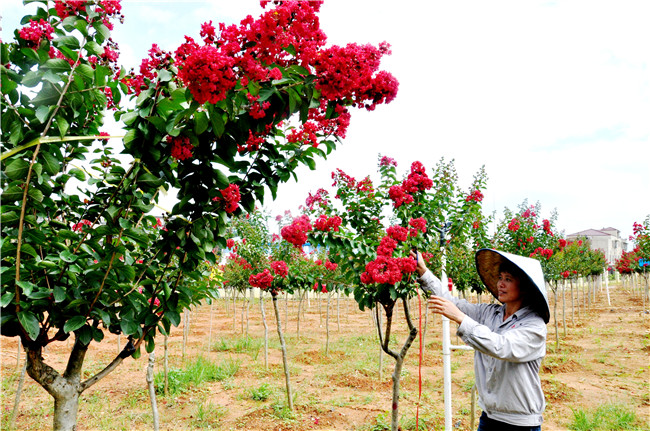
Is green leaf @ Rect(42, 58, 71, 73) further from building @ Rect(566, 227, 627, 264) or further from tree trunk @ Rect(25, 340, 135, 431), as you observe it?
building @ Rect(566, 227, 627, 264)

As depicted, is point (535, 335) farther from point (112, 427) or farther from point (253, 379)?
point (253, 379)

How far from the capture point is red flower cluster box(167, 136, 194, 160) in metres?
1.56

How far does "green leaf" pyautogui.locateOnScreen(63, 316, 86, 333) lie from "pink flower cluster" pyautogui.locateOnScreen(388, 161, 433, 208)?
9.47 ft

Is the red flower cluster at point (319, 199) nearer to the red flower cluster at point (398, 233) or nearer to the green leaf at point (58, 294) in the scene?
the red flower cluster at point (398, 233)

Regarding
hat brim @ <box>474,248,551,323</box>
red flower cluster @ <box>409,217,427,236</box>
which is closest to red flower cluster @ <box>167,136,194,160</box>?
hat brim @ <box>474,248,551,323</box>

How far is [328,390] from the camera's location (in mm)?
6316

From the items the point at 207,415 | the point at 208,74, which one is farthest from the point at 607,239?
the point at 208,74

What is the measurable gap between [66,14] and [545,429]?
5.80 meters

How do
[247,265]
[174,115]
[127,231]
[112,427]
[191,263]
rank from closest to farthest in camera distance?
1. [174,115]
2. [127,231]
3. [191,263]
4. [112,427]
5. [247,265]

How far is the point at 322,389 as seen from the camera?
20.9ft

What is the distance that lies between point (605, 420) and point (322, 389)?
3.70m

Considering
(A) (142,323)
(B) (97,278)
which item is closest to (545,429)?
(A) (142,323)

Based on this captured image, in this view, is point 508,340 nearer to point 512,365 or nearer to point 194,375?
point 512,365

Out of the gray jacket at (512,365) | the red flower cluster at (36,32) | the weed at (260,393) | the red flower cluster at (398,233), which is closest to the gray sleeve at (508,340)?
the gray jacket at (512,365)
